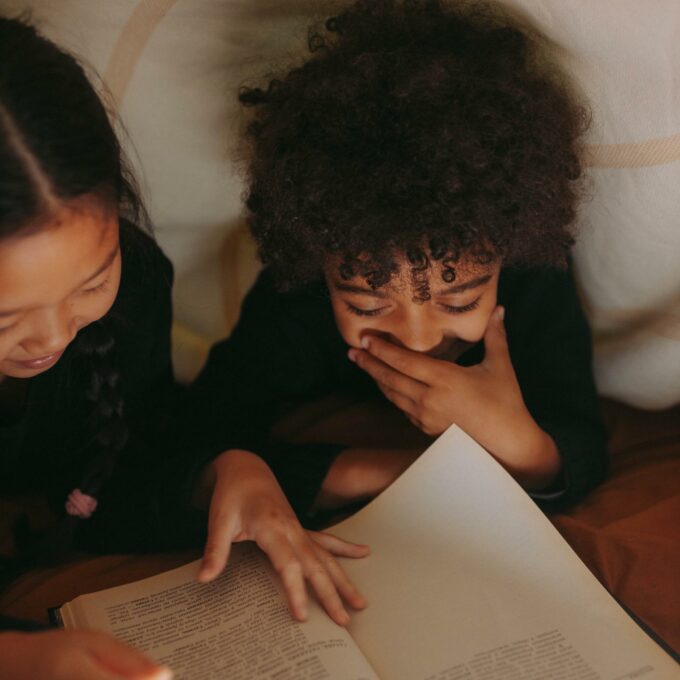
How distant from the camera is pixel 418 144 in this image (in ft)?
2.28

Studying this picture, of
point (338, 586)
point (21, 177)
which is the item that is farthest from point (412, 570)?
point (21, 177)

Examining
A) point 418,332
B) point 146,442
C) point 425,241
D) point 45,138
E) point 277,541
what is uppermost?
point 45,138

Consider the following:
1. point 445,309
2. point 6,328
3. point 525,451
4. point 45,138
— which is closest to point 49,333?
point 6,328

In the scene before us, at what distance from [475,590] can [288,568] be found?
16 cm

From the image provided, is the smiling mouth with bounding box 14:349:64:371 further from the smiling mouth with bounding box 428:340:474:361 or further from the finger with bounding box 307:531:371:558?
the smiling mouth with bounding box 428:340:474:361

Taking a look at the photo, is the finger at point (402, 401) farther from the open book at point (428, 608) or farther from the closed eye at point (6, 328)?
the closed eye at point (6, 328)

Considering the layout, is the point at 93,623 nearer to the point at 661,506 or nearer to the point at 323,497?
the point at 323,497

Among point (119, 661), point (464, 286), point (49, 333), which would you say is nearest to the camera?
point (119, 661)

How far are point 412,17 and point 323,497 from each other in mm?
480

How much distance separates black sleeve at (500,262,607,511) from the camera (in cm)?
87

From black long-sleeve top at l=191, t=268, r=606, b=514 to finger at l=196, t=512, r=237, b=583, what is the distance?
0.12m

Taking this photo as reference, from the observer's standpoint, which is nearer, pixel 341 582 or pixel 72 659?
pixel 72 659

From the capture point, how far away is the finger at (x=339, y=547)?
0.74 meters

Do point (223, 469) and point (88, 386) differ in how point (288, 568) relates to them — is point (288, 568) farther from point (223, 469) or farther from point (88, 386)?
point (88, 386)
